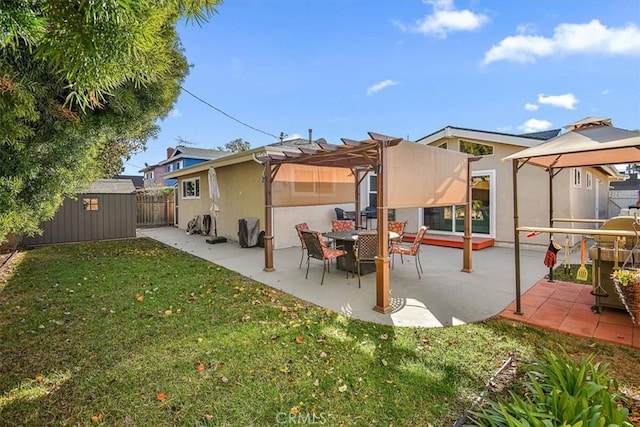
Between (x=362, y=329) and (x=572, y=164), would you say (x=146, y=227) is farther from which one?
(x=572, y=164)

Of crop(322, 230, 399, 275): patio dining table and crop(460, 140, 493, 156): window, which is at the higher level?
crop(460, 140, 493, 156): window

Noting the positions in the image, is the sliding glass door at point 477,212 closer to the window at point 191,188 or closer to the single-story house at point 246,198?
the single-story house at point 246,198

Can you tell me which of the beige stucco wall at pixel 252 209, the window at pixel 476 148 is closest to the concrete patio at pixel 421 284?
the beige stucco wall at pixel 252 209

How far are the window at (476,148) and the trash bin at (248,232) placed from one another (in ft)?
22.8

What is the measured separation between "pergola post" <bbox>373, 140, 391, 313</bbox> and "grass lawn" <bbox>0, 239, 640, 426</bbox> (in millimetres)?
572

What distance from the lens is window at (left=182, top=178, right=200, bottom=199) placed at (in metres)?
13.7

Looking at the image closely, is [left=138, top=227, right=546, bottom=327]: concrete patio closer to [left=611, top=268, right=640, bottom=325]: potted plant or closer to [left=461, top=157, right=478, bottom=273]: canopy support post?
[left=461, top=157, right=478, bottom=273]: canopy support post

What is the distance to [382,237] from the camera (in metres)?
4.42

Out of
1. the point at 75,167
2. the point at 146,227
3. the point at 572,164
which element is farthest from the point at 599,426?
the point at 146,227

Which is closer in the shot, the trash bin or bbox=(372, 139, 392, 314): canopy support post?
bbox=(372, 139, 392, 314): canopy support post

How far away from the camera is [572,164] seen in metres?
5.74

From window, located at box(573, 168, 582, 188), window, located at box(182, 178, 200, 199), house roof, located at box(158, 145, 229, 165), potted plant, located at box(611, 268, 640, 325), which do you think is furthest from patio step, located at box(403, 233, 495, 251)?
house roof, located at box(158, 145, 229, 165)

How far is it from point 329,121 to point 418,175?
1834 cm

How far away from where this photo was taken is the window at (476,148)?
31.2ft
